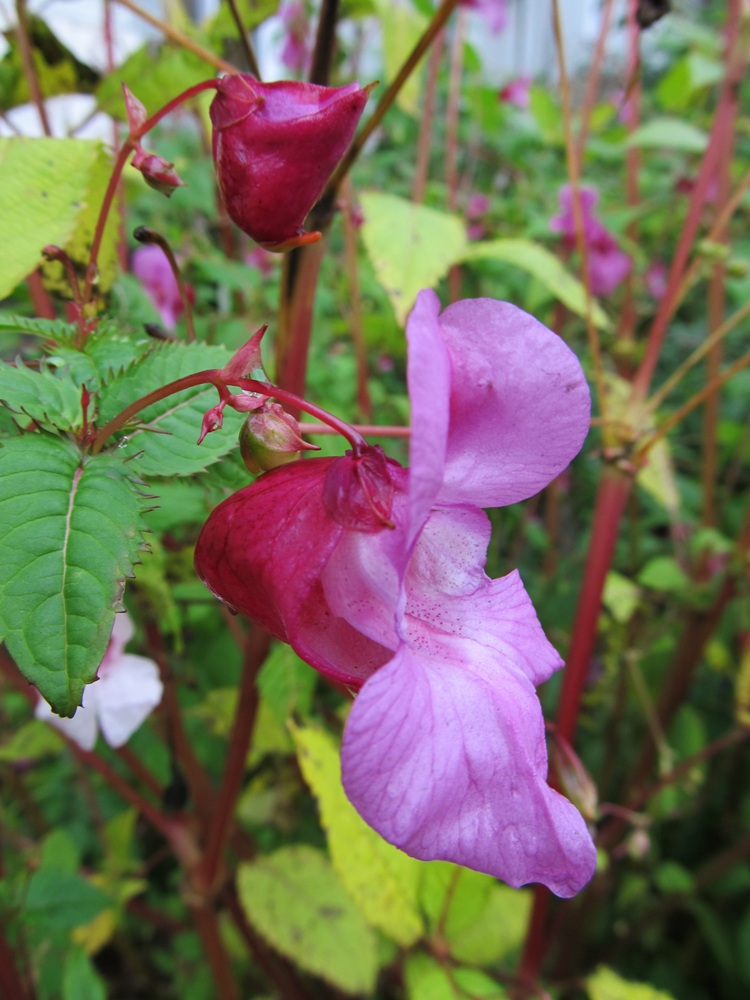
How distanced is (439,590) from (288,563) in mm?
68

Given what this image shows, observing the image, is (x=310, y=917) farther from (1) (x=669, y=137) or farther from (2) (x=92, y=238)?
(1) (x=669, y=137)

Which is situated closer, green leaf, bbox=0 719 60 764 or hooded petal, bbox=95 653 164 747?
hooded petal, bbox=95 653 164 747

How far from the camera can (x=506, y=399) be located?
291mm

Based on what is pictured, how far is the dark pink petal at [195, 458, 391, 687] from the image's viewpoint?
0.28 m

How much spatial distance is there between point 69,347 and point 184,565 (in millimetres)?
300

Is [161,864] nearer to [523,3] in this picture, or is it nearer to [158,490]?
[158,490]

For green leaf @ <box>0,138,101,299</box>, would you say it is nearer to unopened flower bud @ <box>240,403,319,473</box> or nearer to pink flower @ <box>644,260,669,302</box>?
unopened flower bud @ <box>240,403,319,473</box>

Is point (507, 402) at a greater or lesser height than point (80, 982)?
greater

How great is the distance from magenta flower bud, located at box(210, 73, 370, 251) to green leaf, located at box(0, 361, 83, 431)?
4.4 inches

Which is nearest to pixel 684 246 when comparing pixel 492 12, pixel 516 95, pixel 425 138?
pixel 425 138

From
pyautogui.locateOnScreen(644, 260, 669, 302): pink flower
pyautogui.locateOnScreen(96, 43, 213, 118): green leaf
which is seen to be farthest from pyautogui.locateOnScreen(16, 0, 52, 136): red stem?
pyautogui.locateOnScreen(644, 260, 669, 302): pink flower

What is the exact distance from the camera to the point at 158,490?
1.64 feet

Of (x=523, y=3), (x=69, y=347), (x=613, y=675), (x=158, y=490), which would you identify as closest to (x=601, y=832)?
(x=613, y=675)

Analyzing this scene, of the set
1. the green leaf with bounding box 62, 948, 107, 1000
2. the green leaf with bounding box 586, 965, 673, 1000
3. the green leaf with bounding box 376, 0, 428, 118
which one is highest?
the green leaf with bounding box 376, 0, 428, 118
